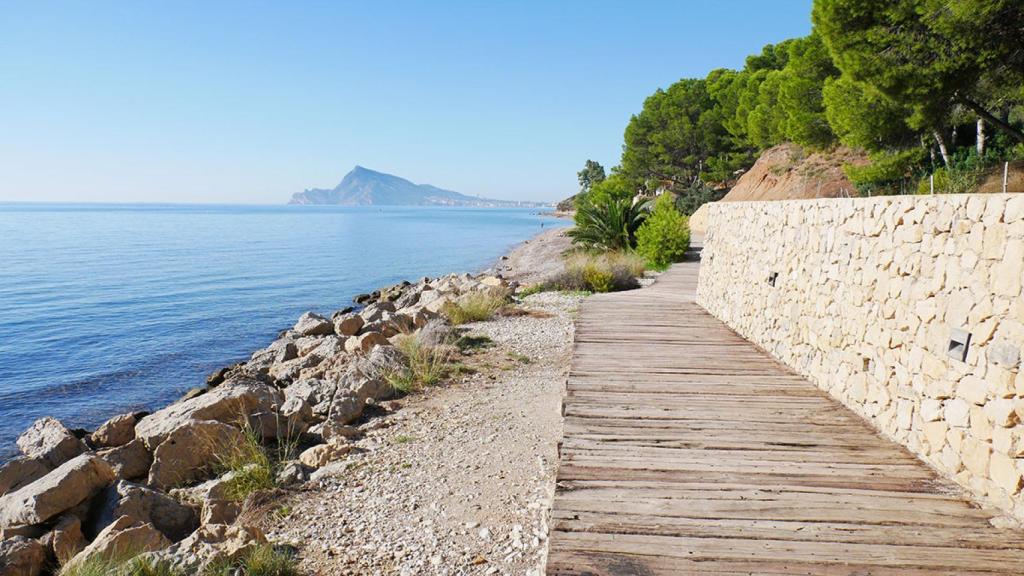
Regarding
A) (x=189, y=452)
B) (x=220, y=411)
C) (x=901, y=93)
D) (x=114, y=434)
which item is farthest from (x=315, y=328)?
(x=901, y=93)

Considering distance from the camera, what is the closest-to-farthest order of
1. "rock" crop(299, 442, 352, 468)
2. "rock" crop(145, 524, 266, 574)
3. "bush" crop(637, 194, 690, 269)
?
"rock" crop(145, 524, 266, 574)
"rock" crop(299, 442, 352, 468)
"bush" crop(637, 194, 690, 269)

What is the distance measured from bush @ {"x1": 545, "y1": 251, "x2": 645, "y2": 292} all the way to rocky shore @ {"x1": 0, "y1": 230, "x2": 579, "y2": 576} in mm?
5226

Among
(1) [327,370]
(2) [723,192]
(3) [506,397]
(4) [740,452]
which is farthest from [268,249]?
(4) [740,452]

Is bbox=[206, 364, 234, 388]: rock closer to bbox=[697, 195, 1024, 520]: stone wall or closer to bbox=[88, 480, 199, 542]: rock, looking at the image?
bbox=[88, 480, 199, 542]: rock

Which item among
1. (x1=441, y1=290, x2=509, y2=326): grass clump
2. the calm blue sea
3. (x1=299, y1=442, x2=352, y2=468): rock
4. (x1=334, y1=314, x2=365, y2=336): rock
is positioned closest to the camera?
(x1=299, y1=442, x2=352, y2=468): rock

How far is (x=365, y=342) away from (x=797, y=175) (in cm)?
2805

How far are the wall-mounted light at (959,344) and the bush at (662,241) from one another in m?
15.8

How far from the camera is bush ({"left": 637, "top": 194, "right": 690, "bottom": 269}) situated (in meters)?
20.0

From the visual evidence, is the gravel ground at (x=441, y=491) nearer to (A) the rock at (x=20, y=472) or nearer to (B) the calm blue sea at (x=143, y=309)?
(A) the rock at (x=20, y=472)

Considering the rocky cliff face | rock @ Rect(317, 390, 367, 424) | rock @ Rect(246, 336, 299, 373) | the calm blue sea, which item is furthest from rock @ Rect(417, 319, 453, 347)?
the rocky cliff face

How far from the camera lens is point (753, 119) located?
36969 mm

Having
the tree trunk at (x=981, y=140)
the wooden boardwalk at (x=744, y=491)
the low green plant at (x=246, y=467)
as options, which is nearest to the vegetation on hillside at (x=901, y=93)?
the tree trunk at (x=981, y=140)

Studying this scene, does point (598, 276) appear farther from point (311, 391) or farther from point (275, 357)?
point (311, 391)

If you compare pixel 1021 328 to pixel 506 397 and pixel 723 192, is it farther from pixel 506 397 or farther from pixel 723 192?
pixel 723 192
